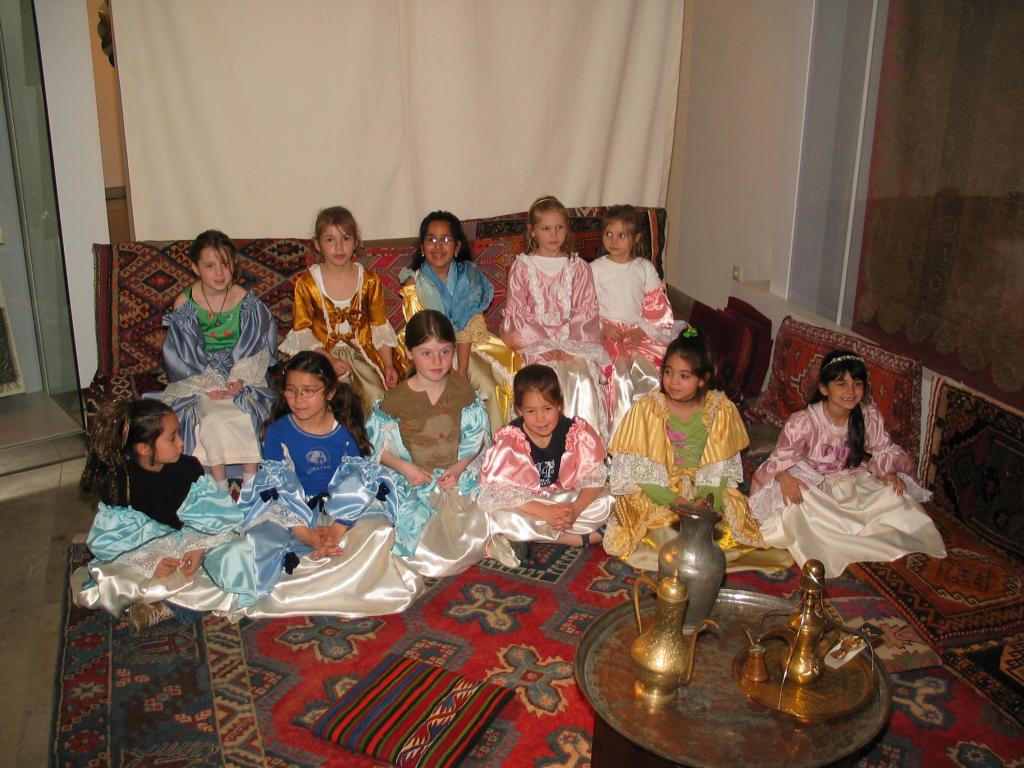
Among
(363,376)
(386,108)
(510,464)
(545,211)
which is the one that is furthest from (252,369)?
(386,108)

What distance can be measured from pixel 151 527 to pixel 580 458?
1.73m

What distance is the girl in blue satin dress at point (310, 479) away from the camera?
3.41m

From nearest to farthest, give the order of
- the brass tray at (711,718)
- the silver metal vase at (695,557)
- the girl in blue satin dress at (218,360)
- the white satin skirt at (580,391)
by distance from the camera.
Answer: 1. the brass tray at (711,718)
2. the silver metal vase at (695,557)
3. the girl in blue satin dress at (218,360)
4. the white satin skirt at (580,391)

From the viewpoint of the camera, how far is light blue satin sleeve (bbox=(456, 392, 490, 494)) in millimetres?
3852

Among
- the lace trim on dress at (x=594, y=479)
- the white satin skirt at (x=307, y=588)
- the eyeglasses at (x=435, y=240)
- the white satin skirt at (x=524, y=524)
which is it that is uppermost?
the eyeglasses at (x=435, y=240)

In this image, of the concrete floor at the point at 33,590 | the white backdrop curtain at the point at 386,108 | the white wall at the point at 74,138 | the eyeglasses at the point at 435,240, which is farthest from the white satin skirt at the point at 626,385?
the white wall at the point at 74,138

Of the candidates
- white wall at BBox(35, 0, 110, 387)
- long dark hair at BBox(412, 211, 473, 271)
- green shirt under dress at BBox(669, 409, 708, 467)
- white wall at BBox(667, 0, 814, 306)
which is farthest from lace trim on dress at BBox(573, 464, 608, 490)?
white wall at BBox(35, 0, 110, 387)

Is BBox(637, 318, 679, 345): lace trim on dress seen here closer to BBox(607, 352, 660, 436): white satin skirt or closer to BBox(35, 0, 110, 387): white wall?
BBox(607, 352, 660, 436): white satin skirt

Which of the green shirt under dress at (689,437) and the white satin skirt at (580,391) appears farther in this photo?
the white satin skirt at (580,391)

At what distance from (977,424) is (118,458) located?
11.4 ft

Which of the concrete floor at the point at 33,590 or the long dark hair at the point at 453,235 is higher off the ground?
the long dark hair at the point at 453,235

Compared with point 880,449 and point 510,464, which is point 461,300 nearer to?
point 510,464

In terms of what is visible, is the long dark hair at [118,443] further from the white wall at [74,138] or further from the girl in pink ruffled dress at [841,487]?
the girl in pink ruffled dress at [841,487]

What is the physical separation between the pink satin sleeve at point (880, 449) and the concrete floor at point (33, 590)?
3.28 metres
